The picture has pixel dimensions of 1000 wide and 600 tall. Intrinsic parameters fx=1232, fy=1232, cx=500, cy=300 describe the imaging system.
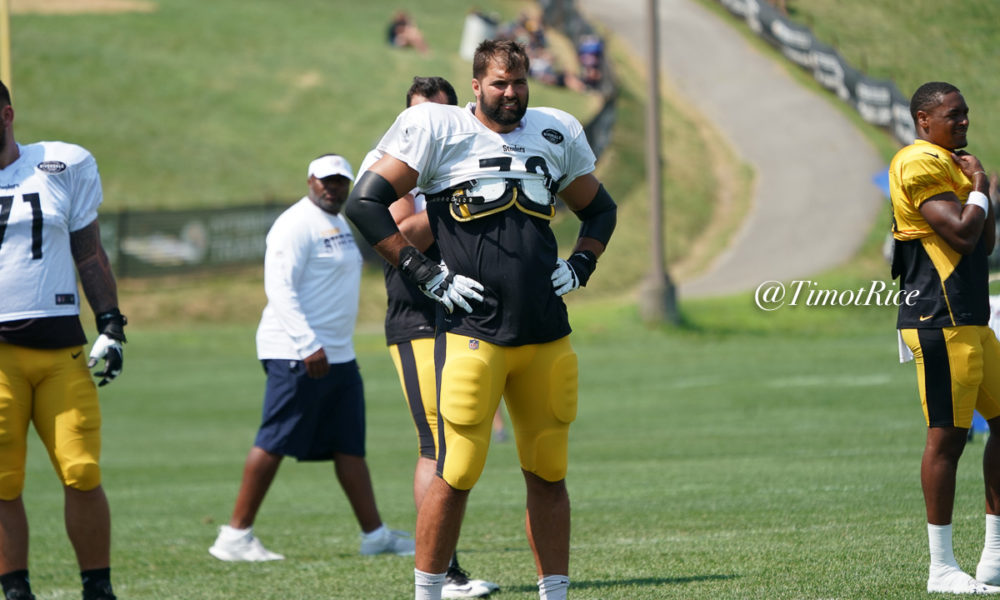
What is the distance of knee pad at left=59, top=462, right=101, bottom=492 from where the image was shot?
18.8 ft

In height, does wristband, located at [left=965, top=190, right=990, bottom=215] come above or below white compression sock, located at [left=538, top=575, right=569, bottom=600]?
above

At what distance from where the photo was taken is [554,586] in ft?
17.0

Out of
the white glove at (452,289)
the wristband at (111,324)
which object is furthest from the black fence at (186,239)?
the white glove at (452,289)

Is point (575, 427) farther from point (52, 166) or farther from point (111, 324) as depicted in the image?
point (52, 166)

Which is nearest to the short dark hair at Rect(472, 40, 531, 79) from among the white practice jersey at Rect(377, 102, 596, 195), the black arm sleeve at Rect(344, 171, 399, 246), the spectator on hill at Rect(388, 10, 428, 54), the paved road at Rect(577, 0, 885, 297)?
the white practice jersey at Rect(377, 102, 596, 195)

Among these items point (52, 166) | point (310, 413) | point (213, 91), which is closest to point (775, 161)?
point (213, 91)

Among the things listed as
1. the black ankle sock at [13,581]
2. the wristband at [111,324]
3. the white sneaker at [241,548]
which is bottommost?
the white sneaker at [241,548]

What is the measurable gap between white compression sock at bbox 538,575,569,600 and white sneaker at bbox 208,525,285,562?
9.82ft

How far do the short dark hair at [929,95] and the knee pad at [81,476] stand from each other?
422 cm

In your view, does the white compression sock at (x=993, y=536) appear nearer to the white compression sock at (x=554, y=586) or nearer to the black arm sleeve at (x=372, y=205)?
the white compression sock at (x=554, y=586)

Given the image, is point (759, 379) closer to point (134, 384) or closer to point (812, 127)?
point (134, 384)

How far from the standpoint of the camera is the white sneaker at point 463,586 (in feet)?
20.9

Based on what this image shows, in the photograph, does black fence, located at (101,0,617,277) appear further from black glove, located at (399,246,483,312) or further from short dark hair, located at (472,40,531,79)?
black glove, located at (399,246,483,312)

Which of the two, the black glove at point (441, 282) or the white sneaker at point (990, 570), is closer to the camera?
the black glove at point (441, 282)
